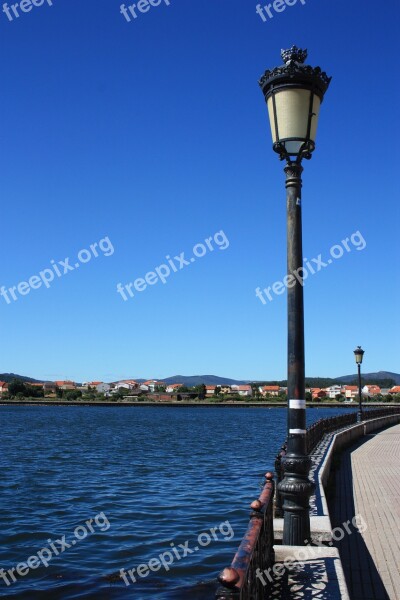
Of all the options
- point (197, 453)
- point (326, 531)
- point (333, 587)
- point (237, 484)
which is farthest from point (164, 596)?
point (197, 453)

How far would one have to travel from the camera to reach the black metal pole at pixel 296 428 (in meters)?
5.75

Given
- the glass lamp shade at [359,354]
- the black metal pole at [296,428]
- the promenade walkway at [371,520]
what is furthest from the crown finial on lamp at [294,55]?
the glass lamp shade at [359,354]

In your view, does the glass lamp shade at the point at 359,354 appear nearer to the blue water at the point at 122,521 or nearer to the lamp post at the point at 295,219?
the blue water at the point at 122,521

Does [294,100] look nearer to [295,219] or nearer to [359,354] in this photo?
[295,219]

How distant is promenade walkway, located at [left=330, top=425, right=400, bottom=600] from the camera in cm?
702

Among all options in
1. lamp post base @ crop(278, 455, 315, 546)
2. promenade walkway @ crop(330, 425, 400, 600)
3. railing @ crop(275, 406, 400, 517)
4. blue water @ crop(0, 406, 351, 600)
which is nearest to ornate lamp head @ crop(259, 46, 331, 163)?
lamp post base @ crop(278, 455, 315, 546)

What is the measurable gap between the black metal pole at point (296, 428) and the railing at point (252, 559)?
0.23m

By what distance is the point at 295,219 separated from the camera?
20.1ft

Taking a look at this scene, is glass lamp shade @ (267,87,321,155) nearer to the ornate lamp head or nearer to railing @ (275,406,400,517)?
the ornate lamp head

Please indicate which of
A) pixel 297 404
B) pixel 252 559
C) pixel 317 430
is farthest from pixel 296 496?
pixel 317 430

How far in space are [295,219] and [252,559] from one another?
328cm

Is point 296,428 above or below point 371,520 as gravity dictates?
above

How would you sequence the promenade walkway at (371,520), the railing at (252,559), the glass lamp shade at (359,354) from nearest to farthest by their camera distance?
the railing at (252,559)
the promenade walkway at (371,520)
the glass lamp shade at (359,354)

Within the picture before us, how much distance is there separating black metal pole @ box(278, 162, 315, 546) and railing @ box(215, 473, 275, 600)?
227 millimetres
